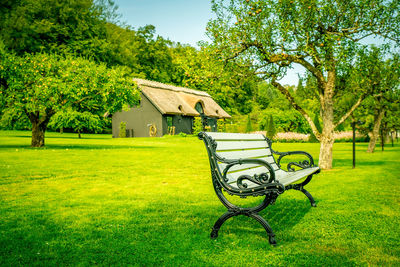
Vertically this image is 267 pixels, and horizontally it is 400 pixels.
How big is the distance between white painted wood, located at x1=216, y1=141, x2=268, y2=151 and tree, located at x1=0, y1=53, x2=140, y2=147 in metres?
13.2

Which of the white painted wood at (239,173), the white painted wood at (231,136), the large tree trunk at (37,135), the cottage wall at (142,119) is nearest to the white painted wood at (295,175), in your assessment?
the white painted wood at (239,173)

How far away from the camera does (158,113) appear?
33.3 metres

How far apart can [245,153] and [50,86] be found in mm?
14515

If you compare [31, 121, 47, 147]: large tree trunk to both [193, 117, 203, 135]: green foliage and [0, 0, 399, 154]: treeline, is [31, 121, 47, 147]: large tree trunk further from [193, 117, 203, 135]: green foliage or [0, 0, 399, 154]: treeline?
[193, 117, 203, 135]: green foliage

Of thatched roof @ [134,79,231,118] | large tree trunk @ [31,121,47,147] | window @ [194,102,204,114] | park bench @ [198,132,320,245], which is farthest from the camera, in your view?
window @ [194,102,204,114]

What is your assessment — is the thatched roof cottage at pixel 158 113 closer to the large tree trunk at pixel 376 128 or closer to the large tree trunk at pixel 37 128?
the large tree trunk at pixel 37 128

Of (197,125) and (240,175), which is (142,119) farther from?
(240,175)

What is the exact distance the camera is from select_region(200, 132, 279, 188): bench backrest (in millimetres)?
4047

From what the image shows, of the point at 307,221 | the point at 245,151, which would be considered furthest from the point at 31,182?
the point at 307,221

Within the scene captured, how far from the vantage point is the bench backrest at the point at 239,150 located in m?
4.05

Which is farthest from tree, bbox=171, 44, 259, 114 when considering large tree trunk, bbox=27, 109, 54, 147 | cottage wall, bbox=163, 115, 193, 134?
cottage wall, bbox=163, 115, 193, 134

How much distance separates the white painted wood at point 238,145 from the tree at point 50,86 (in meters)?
13.2

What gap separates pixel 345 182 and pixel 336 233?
4207 millimetres

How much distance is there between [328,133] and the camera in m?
10.1
